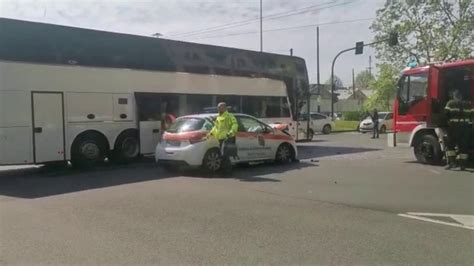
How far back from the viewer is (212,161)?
42.2 feet

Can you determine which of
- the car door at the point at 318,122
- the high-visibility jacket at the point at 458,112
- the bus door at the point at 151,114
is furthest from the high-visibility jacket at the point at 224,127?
the car door at the point at 318,122

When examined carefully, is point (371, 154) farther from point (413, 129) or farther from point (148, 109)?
point (148, 109)

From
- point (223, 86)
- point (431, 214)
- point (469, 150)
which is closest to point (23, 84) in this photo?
point (223, 86)

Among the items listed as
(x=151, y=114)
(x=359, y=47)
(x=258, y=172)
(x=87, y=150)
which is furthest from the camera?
(x=359, y=47)

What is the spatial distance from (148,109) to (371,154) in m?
7.64

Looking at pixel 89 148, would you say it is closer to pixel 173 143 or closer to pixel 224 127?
pixel 173 143

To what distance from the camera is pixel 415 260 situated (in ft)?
18.0

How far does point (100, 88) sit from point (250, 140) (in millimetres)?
4396

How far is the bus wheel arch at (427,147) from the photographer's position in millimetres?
14555

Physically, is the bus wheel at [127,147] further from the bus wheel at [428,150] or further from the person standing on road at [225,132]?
the bus wheel at [428,150]

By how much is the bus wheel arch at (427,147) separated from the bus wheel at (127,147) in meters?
7.97

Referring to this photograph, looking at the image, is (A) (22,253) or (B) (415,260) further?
(A) (22,253)

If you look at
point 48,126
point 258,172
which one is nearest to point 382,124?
point 258,172

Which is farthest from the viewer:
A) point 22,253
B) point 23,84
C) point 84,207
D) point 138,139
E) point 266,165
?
point 138,139
